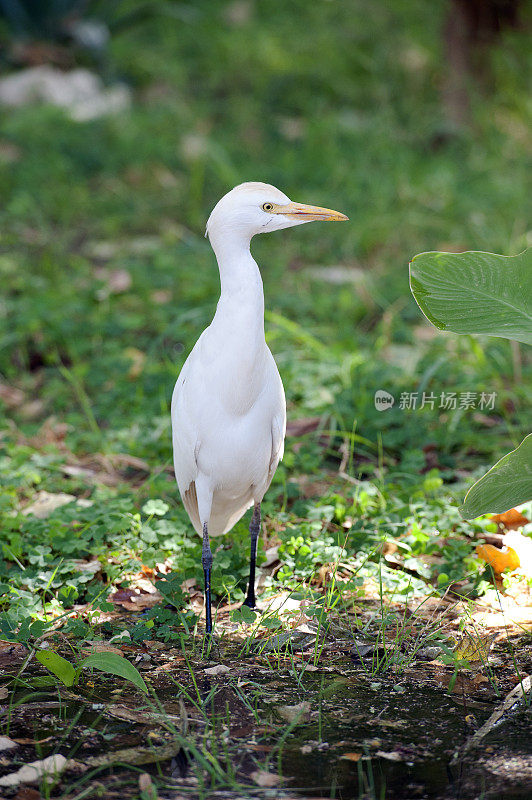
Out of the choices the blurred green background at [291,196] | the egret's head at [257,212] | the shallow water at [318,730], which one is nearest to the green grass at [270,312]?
the blurred green background at [291,196]

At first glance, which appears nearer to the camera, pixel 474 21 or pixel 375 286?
pixel 375 286

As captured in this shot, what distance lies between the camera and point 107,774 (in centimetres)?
182

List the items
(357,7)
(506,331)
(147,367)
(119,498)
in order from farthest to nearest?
(357,7), (147,367), (119,498), (506,331)

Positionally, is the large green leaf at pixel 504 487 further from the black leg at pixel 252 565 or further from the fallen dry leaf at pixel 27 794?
the fallen dry leaf at pixel 27 794

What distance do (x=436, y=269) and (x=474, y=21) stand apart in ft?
17.4

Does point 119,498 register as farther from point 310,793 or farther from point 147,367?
point 310,793

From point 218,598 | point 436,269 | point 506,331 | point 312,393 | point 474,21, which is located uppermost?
point 474,21

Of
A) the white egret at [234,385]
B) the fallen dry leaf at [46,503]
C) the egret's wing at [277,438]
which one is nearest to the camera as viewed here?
the white egret at [234,385]

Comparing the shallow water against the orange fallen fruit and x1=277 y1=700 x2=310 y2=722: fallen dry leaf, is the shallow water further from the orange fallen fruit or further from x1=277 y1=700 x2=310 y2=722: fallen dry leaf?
the orange fallen fruit

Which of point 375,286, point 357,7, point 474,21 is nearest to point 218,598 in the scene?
point 375,286

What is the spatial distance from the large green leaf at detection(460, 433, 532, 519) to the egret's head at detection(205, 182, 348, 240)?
0.78 m

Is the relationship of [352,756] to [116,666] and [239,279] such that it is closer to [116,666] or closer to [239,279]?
[116,666]

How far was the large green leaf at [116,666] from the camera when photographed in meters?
2.04

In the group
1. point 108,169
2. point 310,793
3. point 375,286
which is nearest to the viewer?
point 310,793
